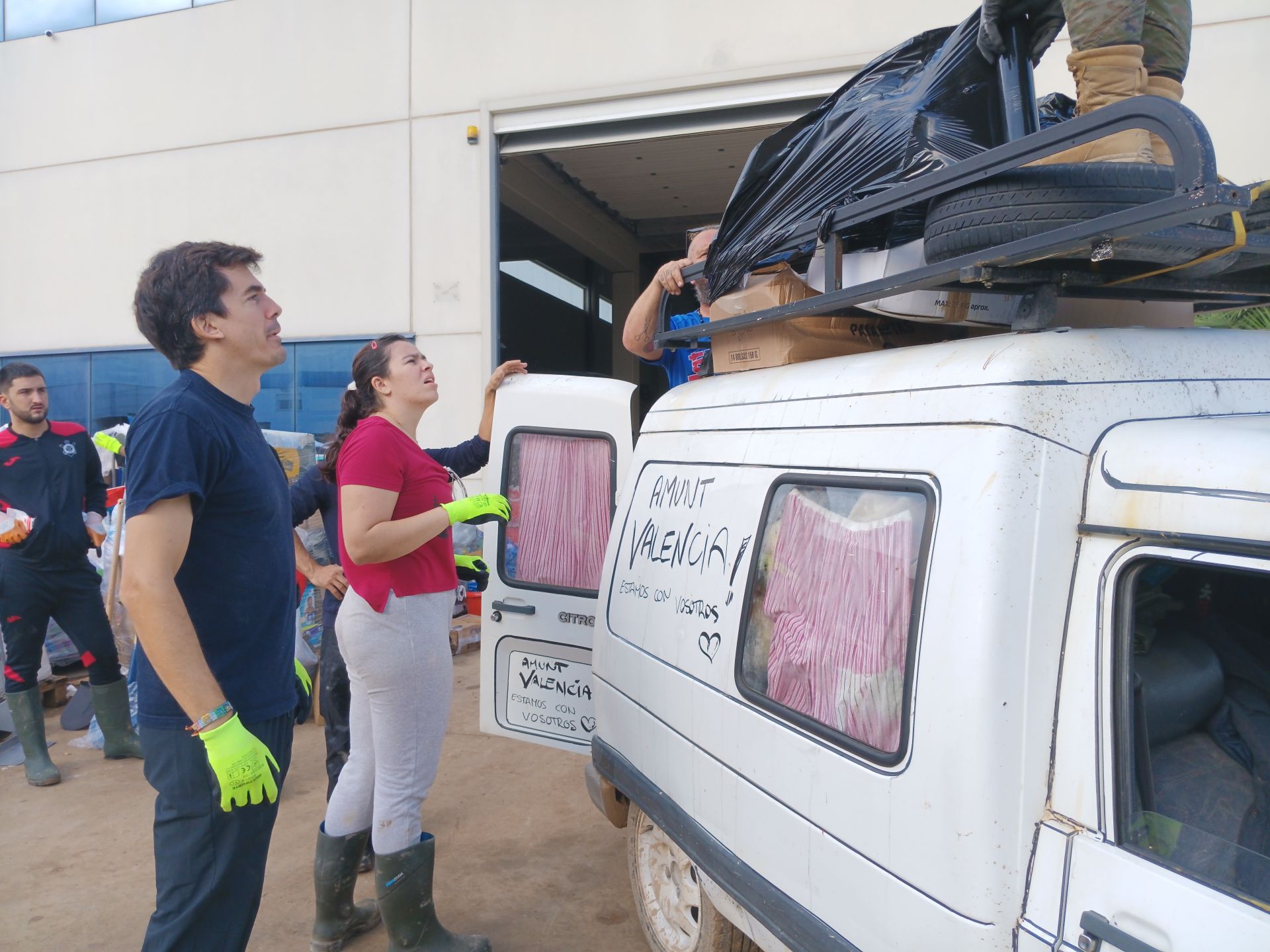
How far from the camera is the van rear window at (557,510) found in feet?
12.1

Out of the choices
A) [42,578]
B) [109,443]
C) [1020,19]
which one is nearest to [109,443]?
[109,443]

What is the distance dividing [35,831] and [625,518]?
358 cm

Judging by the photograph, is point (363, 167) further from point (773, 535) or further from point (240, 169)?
point (773, 535)

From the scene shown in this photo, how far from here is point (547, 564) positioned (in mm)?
3754

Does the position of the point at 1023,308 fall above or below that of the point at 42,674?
above

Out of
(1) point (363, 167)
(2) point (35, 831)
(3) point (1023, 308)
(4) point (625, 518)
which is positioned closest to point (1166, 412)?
(3) point (1023, 308)

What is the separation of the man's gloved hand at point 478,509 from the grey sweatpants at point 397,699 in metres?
0.31

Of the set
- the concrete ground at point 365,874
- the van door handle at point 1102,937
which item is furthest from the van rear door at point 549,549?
the van door handle at point 1102,937

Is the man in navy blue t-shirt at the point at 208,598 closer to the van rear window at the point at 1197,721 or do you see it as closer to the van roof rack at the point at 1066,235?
the van roof rack at the point at 1066,235

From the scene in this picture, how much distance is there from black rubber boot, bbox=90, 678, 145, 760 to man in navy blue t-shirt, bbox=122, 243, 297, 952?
357cm

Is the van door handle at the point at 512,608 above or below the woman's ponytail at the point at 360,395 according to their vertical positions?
below

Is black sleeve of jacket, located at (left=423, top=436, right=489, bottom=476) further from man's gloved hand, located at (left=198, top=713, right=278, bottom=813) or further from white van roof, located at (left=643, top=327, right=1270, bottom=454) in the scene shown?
white van roof, located at (left=643, top=327, right=1270, bottom=454)

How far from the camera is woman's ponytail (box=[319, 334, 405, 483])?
303 cm

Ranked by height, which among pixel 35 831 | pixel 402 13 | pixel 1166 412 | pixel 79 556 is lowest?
pixel 35 831
